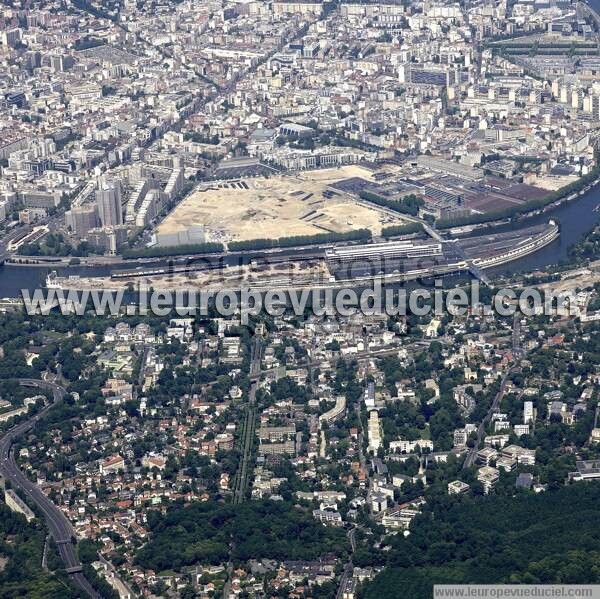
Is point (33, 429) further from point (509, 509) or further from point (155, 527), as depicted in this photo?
point (509, 509)

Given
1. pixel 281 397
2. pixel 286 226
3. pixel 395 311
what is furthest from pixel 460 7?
pixel 281 397

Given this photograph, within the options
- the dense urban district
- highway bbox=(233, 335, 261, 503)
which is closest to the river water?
the dense urban district
